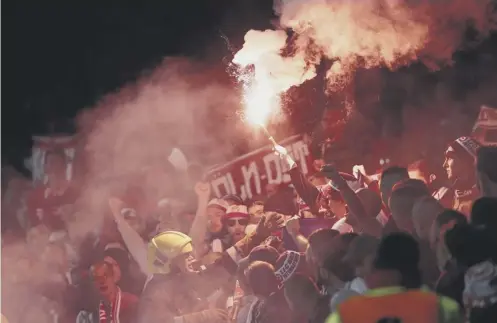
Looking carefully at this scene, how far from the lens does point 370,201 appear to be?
293 cm

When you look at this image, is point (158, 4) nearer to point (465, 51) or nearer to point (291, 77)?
point (291, 77)

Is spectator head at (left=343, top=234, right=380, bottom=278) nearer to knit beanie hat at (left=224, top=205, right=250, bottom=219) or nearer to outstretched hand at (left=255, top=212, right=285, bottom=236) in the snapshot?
outstretched hand at (left=255, top=212, right=285, bottom=236)

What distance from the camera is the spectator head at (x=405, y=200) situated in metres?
2.79

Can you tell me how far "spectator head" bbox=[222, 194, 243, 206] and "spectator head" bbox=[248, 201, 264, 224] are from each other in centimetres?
6

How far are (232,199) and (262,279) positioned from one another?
0.46 m

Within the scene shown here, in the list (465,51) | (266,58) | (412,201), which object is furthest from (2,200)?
(465,51)

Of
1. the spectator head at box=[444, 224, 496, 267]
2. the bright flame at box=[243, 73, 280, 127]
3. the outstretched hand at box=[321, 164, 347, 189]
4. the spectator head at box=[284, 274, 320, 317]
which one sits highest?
the bright flame at box=[243, 73, 280, 127]

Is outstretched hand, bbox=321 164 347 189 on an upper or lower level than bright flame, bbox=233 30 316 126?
lower

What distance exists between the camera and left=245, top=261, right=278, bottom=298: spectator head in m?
2.91

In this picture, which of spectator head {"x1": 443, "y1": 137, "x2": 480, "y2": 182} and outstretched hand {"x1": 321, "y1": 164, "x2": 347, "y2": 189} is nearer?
spectator head {"x1": 443, "y1": 137, "x2": 480, "y2": 182}

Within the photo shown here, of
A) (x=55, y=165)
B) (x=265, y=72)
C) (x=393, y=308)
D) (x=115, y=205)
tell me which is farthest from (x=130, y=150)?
(x=393, y=308)

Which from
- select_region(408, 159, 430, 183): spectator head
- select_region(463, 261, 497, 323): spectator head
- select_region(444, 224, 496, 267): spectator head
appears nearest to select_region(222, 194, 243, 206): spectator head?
select_region(408, 159, 430, 183): spectator head

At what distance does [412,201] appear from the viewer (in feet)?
9.24

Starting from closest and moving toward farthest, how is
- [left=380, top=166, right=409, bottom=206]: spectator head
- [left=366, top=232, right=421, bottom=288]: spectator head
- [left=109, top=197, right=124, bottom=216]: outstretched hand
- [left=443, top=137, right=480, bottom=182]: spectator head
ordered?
1. [left=366, top=232, right=421, bottom=288]: spectator head
2. [left=443, top=137, right=480, bottom=182]: spectator head
3. [left=380, top=166, right=409, bottom=206]: spectator head
4. [left=109, top=197, right=124, bottom=216]: outstretched hand
